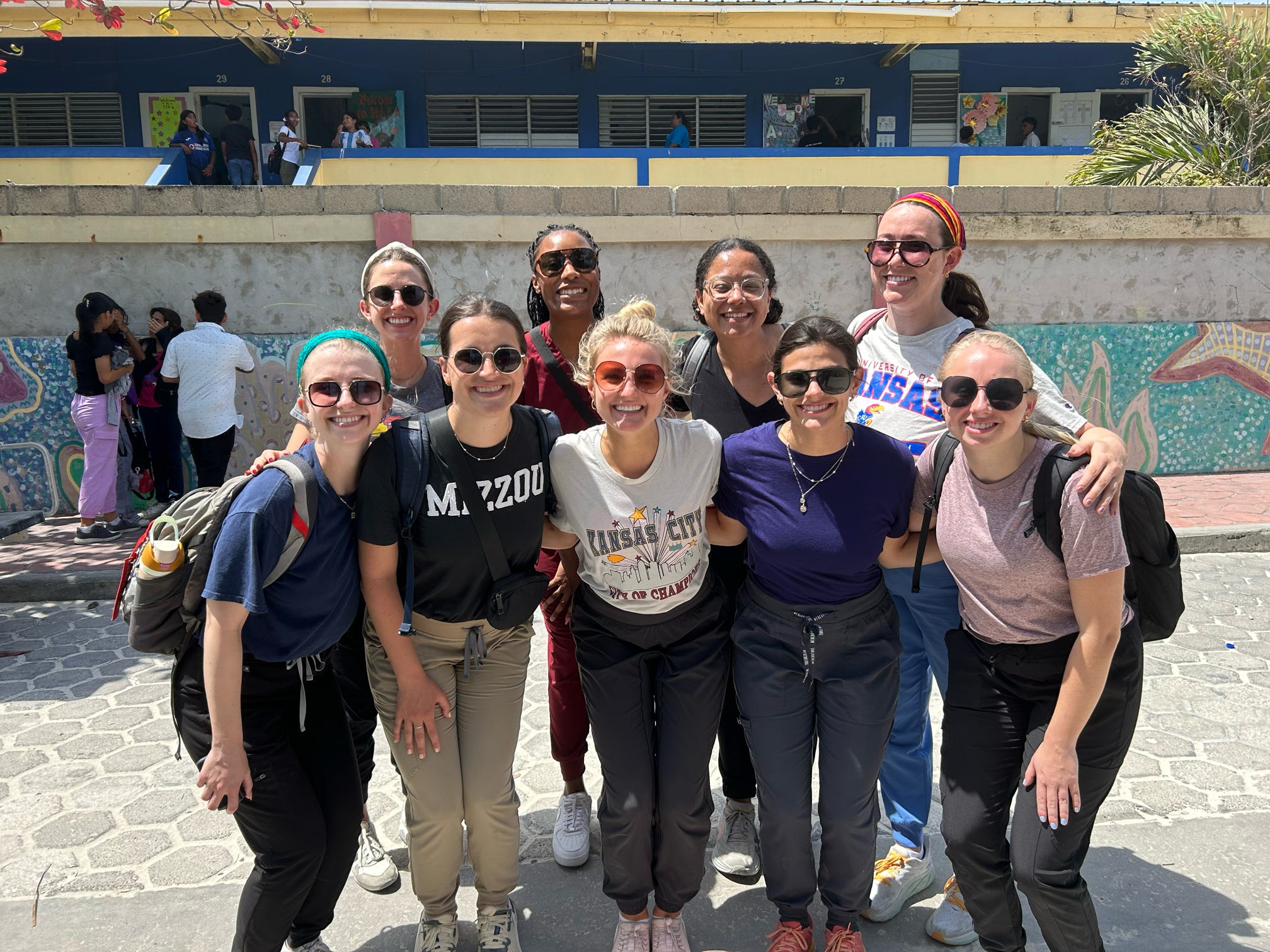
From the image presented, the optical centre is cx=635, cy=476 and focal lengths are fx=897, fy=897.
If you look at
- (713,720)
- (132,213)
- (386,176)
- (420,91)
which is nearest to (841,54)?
(420,91)

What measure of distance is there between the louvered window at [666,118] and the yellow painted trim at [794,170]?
3.70 metres

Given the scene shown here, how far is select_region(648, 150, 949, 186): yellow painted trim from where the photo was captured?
11773 millimetres

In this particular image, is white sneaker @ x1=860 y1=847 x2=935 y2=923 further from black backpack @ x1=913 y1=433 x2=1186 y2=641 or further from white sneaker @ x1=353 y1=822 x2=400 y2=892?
white sneaker @ x1=353 y1=822 x2=400 y2=892

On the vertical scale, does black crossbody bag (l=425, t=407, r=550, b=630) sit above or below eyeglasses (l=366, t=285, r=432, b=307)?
below

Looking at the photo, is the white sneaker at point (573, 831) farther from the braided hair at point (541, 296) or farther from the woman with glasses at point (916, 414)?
the braided hair at point (541, 296)

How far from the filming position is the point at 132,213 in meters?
7.93

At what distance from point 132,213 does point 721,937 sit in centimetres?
790

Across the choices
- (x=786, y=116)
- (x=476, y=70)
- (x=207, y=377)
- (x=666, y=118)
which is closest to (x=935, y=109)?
(x=786, y=116)

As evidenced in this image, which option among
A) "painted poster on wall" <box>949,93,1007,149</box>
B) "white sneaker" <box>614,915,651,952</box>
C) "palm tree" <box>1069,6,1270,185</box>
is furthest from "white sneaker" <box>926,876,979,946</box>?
"painted poster on wall" <box>949,93,1007,149</box>

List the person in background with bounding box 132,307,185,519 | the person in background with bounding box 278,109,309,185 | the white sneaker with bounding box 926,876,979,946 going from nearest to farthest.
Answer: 1. the white sneaker with bounding box 926,876,979,946
2. the person in background with bounding box 132,307,185,519
3. the person in background with bounding box 278,109,309,185

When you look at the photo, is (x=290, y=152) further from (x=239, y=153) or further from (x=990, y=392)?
(x=990, y=392)

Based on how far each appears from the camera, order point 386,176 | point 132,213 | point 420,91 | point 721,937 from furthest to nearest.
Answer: point 420,91
point 386,176
point 132,213
point 721,937

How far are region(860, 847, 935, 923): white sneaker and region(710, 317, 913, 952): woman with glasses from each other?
0.28 m

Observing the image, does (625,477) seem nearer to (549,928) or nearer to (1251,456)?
(549,928)
